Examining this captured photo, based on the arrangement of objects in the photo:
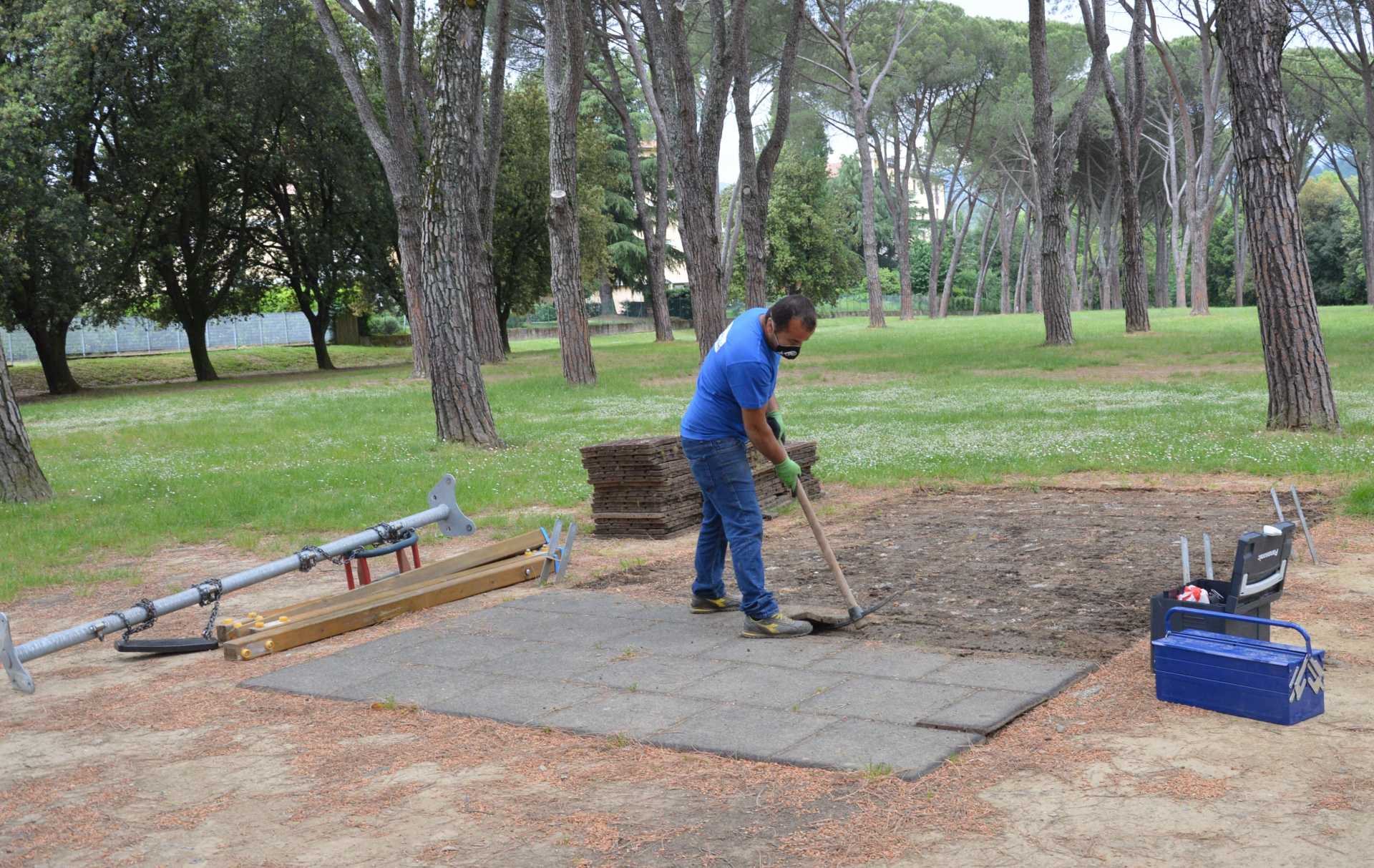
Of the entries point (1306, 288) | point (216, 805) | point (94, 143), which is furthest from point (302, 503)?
point (94, 143)

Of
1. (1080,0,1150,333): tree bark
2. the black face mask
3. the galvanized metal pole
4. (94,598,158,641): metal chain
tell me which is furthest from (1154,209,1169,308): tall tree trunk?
(94,598,158,641): metal chain

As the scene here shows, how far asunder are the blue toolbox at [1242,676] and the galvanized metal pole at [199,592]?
14.8ft

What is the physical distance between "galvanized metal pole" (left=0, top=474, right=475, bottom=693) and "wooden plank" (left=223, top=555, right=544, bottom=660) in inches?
12.9

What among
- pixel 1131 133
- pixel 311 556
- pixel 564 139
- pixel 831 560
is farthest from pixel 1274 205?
pixel 1131 133

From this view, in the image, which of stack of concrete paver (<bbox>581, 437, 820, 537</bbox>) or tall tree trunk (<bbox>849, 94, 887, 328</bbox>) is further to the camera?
tall tree trunk (<bbox>849, 94, 887, 328</bbox>)

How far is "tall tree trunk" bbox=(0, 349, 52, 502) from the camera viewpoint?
10641mm

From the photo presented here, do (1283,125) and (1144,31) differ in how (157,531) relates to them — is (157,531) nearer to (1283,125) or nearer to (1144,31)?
(1283,125)

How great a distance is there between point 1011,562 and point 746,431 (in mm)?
2304

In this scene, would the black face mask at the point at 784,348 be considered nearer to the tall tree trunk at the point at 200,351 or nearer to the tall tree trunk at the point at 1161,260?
the tall tree trunk at the point at 200,351

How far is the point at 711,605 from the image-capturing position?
6281mm

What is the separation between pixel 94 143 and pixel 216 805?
3011 centimetres

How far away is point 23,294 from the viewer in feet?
86.6

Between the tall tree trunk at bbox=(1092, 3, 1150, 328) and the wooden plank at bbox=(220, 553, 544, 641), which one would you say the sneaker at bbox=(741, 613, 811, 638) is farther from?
the tall tree trunk at bbox=(1092, 3, 1150, 328)

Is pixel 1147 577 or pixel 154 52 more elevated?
pixel 154 52
